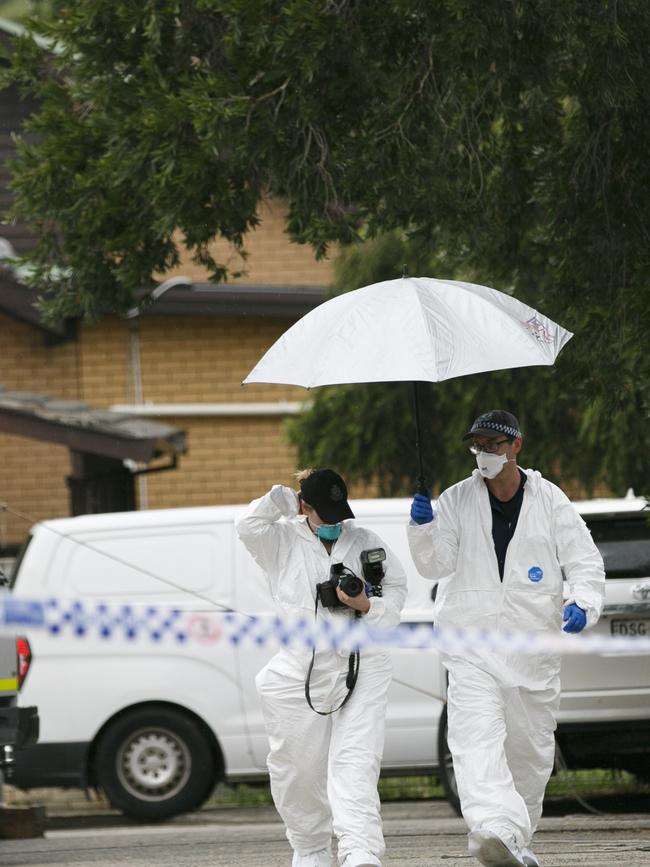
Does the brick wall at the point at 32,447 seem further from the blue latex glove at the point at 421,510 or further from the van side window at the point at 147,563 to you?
the blue latex glove at the point at 421,510

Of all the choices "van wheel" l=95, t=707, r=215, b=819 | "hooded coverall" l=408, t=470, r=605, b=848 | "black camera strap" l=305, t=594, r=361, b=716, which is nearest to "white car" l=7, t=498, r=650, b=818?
"van wheel" l=95, t=707, r=215, b=819

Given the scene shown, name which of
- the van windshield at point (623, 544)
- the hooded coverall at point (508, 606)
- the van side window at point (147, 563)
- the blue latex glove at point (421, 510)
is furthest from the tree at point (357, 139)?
the blue latex glove at point (421, 510)

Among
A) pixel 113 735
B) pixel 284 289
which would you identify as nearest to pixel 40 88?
pixel 113 735

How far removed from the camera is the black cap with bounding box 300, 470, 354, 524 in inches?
266

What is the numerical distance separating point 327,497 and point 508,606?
0.91 metres

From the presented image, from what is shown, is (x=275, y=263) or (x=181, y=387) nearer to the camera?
(x=181, y=387)

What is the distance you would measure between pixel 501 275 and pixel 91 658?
3.70 metres

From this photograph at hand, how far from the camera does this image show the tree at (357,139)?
8.45 meters

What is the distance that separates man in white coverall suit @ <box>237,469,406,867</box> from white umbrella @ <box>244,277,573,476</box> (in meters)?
0.52

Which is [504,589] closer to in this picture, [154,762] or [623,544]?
[623,544]

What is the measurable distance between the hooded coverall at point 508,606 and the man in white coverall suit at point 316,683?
27 centimetres

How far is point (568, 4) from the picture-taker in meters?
8.12

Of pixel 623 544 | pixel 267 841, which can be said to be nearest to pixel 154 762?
pixel 267 841

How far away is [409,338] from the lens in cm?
655
